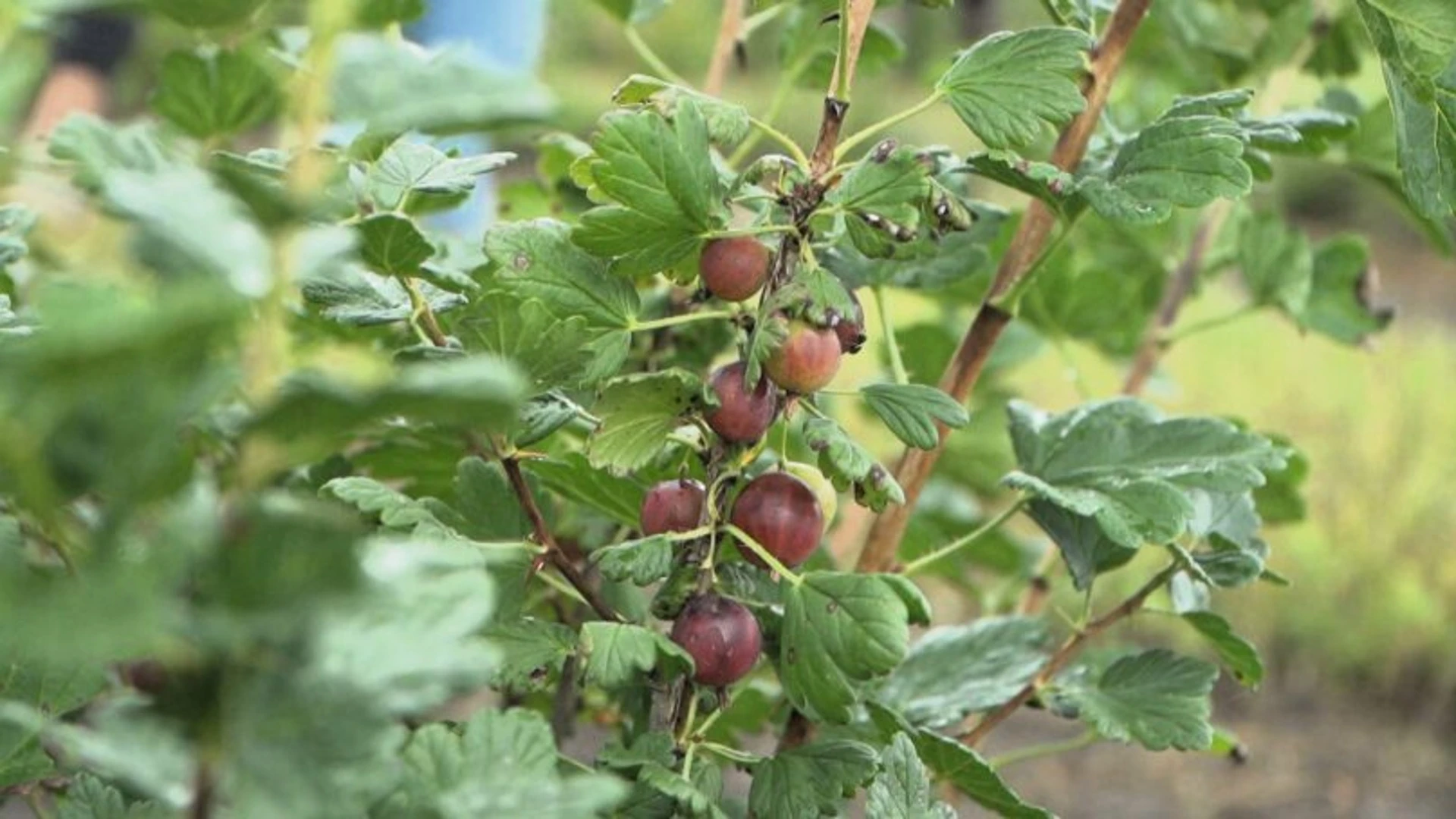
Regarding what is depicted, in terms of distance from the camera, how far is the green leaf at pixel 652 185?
1.76 feet

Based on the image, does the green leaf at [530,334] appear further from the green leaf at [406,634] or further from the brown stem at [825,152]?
the green leaf at [406,634]

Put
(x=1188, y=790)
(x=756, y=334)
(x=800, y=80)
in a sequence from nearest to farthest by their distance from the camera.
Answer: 1. (x=756, y=334)
2. (x=800, y=80)
3. (x=1188, y=790)

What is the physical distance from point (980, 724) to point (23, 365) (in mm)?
510

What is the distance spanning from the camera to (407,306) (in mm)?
584

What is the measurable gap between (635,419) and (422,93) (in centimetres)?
21

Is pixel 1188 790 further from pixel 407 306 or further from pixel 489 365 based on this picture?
pixel 489 365

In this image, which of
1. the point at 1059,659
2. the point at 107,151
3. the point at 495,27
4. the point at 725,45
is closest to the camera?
the point at 107,151

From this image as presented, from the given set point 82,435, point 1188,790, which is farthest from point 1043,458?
point 1188,790

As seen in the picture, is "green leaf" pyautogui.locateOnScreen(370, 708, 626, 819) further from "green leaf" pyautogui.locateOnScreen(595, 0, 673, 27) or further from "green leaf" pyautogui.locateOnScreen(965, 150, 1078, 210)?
"green leaf" pyautogui.locateOnScreen(595, 0, 673, 27)

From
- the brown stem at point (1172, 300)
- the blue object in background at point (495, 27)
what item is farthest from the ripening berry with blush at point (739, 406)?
the blue object in background at point (495, 27)

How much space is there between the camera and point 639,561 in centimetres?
53

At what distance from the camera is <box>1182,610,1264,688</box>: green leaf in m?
0.70

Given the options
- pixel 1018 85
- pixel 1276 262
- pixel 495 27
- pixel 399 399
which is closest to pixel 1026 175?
pixel 1018 85

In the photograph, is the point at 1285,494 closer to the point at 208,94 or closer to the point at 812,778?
the point at 812,778
